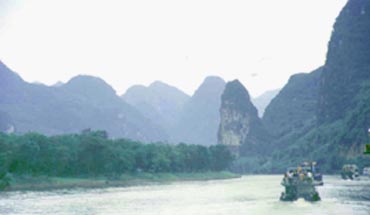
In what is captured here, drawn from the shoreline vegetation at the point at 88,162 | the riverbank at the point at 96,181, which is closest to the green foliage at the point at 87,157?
the shoreline vegetation at the point at 88,162

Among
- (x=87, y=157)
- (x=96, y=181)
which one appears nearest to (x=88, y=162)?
(x=87, y=157)

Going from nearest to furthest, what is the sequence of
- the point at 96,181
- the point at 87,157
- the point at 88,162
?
1. the point at 96,181
2. the point at 88,162
3. the point at 87,157

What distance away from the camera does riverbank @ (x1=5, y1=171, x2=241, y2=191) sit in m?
111

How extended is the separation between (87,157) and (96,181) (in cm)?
713

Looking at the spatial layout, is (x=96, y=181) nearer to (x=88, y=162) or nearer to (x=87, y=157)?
(x=88, y=162)

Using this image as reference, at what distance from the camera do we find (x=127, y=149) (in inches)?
6033

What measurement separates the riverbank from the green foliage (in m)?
2.31

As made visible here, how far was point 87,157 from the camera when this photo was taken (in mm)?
132500

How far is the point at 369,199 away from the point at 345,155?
12852 centimetres

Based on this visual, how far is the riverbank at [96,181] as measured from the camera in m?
111

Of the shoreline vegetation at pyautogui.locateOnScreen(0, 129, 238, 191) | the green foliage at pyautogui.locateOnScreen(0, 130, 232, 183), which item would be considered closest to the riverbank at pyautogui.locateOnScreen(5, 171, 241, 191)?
the shoreline vegetation at pyautogui.locateOnScreen(0, 129, 238, 191)

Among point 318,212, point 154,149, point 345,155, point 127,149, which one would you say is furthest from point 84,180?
point 345,155

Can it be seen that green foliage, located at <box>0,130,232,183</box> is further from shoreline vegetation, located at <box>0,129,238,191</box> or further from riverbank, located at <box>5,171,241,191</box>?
riverbank, located at <box>5,171,241,191</box>

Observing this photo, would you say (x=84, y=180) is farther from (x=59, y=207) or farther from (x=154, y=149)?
(x=59, y=207)
